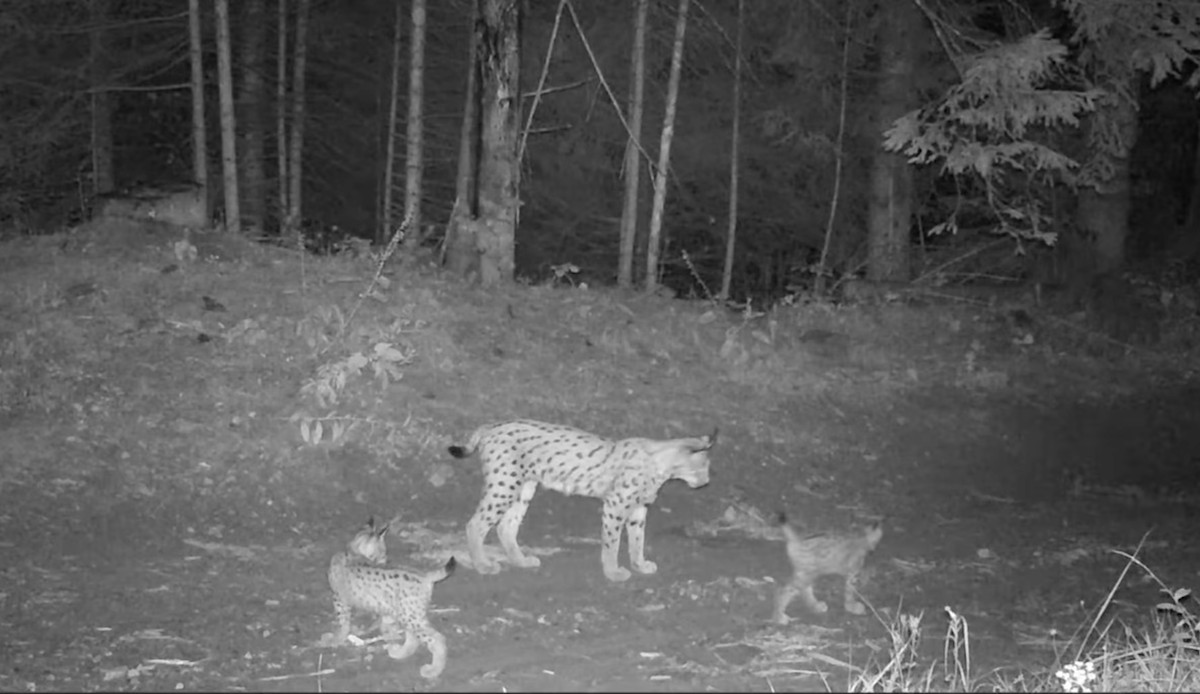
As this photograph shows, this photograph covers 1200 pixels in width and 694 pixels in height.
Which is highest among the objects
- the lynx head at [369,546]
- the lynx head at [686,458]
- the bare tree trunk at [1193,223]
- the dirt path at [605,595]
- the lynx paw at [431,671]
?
the bare tree trunk at [1193,223]

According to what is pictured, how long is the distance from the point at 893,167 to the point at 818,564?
1238cm

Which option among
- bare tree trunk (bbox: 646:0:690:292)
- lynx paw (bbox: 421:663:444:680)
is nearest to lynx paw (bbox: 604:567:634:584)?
lynx paw (bbox: 421:663:444:680)

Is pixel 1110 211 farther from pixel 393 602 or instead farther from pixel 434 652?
pixel 434 652

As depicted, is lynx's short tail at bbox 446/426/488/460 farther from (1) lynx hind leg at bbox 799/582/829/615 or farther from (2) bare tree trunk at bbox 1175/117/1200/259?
(2) bare tree trunk at bbox 1175/117/1200/259

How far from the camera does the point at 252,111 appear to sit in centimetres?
2611

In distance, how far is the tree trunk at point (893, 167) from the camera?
62.2 ft

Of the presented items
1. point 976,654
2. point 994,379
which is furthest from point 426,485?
point 994,379

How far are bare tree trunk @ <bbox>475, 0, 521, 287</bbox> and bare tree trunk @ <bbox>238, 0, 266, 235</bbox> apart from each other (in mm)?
10568

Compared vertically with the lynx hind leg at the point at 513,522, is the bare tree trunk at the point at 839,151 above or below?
above

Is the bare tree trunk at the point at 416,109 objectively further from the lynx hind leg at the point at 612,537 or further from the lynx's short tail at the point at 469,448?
the lynx hind leg at the point at 612,537

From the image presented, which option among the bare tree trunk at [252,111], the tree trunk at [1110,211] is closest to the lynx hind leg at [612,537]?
the tree trunk at [1110,211]

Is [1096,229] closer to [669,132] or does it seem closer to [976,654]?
[669,132]

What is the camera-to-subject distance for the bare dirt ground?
23.5ft

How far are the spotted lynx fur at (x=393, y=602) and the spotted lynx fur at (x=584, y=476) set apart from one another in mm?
1301
